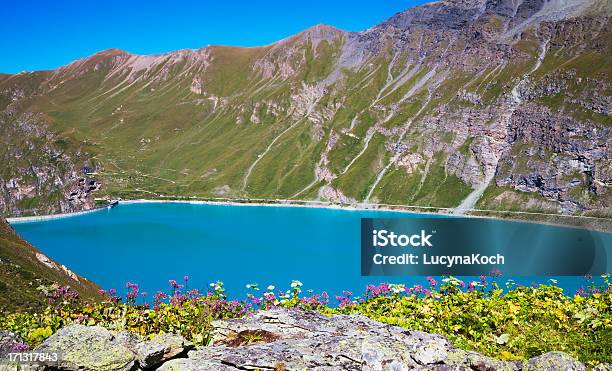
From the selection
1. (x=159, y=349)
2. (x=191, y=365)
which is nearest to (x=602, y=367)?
(x=191, y=365)

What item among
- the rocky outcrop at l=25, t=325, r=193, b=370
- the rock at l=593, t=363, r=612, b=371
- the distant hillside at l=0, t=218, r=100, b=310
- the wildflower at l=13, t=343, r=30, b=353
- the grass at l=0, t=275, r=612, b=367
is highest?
the rocky outcrop at l=25, t=325, r=193, b=370

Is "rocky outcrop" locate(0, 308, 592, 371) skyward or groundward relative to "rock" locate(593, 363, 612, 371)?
skyward

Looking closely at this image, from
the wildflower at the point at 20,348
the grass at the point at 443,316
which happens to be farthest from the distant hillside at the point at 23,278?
the wildflower at the point at 20,348

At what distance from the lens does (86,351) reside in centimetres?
746

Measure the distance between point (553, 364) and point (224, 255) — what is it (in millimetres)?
124873

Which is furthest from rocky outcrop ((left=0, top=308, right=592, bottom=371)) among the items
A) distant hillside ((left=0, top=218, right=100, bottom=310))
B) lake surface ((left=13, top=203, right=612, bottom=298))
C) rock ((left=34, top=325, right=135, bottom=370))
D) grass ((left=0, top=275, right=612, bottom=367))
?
lake surface ((left=13, top=203, right=612, bottom=298))

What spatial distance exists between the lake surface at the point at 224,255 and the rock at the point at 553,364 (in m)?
57.8

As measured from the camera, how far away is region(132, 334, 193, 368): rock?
7594mm

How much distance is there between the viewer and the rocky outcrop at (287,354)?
292 inches

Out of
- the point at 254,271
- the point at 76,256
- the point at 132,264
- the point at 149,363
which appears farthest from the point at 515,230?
the point at 149,363

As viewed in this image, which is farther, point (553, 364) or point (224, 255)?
point (224, 255)

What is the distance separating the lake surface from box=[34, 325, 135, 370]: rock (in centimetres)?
5606

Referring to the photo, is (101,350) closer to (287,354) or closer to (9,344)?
(9,344)

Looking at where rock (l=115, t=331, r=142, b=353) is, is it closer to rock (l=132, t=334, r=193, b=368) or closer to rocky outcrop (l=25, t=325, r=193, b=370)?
rocky outcrop (l=25, t=325, r=193, b=370)
